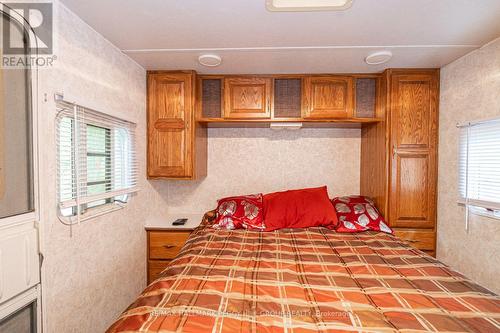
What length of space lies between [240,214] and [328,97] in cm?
146

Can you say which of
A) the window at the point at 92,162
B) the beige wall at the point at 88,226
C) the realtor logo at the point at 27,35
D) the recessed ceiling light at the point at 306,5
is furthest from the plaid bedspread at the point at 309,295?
the recessed ceiling light at the point at 306,5

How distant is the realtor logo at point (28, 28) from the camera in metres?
1.15

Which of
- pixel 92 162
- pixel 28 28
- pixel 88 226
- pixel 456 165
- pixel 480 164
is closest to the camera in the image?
pixel 28 28

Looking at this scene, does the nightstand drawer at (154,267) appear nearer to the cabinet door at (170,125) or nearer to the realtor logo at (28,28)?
the cabinet door at (170,125)

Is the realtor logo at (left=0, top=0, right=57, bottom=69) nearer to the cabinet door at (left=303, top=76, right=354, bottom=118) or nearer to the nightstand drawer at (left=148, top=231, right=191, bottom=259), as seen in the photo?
the nightstand drawer at (left=148, top=231, right=191, bottom=259)

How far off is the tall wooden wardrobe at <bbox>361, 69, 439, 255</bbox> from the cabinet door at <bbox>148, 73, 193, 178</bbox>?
6.29 feet

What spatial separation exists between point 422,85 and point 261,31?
1703 mm

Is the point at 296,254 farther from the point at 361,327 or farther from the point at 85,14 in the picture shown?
the point at 85,14

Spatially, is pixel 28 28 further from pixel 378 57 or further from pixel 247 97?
pixel 378 57

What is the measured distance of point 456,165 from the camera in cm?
214

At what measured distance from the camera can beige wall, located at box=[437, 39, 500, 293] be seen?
1.80 m

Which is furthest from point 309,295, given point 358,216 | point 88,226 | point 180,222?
point 180,222

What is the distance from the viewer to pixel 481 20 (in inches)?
60.4

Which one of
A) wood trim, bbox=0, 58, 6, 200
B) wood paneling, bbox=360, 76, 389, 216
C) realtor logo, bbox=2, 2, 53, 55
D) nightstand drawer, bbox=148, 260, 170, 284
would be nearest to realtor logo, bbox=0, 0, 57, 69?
realtor logo, bbox=2, 2, 53, 55
